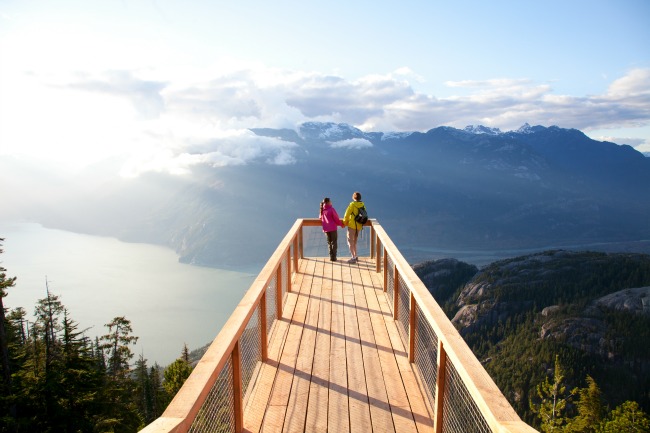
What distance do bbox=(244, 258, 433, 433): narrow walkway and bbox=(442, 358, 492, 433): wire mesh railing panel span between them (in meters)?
0.31

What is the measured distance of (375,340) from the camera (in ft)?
18.2

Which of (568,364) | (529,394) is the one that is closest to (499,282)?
(568,364)

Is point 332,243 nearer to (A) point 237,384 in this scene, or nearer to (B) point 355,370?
(B) point 355,370

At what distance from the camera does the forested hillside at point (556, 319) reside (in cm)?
7656

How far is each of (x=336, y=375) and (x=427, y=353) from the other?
35.3 inches

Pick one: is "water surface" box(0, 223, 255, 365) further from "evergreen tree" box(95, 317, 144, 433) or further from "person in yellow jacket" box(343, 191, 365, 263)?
"person in yellow jacket" box(343, 191, 365, 263)

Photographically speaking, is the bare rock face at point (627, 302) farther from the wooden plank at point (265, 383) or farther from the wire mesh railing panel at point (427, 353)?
the wire mesh railing panel at point (427, 353)

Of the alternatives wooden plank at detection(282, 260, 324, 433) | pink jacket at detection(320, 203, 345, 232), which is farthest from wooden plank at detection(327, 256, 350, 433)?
pink jacket at detection(320, 203, 345, 232)

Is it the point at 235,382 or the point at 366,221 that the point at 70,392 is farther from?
the point at 235,382

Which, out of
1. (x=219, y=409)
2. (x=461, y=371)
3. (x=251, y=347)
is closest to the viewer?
(x=461, y=371)

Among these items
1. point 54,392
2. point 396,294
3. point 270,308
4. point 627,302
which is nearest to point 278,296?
point 270,308

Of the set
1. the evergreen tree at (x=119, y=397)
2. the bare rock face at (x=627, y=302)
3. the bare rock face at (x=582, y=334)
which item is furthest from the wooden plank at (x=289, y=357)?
the bare rock face at (x=627, y=302)

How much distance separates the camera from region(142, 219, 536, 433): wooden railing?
222 centimetres

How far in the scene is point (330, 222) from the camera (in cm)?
983
